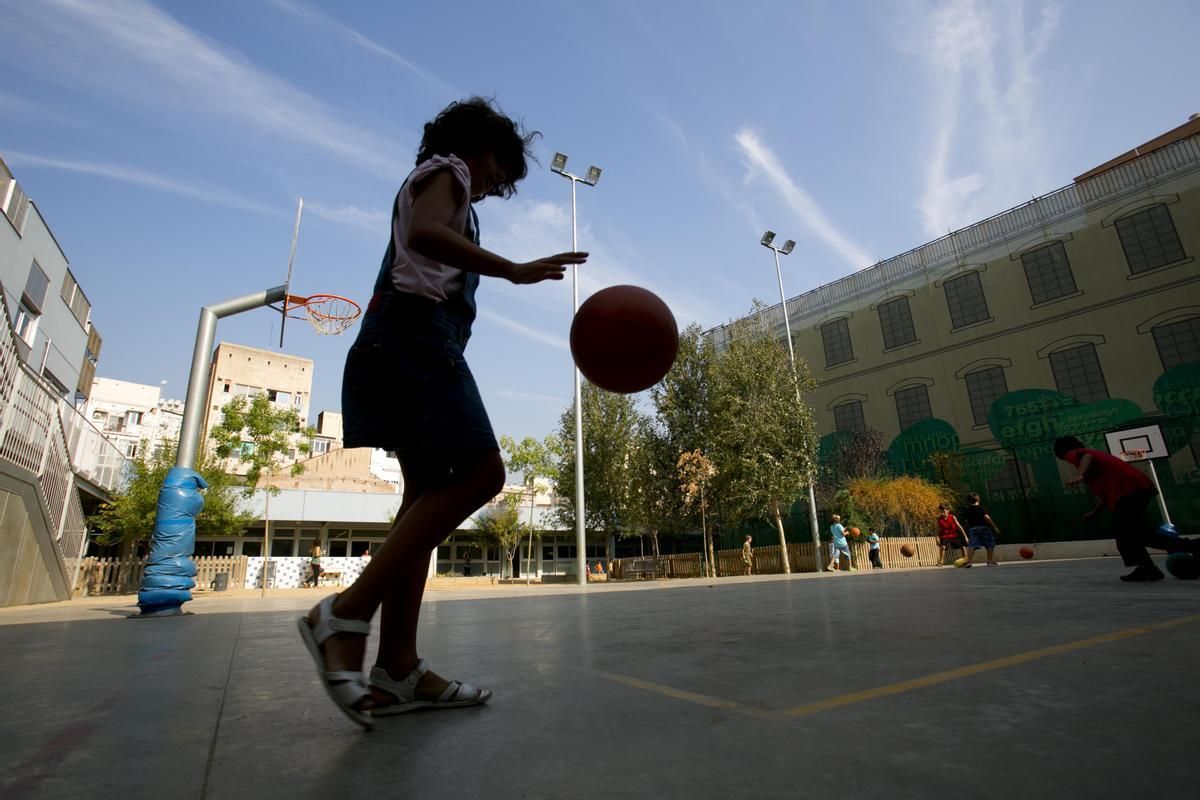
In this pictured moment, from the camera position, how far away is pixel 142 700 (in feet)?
6.36

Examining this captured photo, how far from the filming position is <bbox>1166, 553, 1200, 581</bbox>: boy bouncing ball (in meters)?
5.57

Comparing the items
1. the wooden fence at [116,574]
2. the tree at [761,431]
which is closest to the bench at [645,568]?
the tree at [761,431]

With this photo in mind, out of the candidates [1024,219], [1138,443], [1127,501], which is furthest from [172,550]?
[1024,219]

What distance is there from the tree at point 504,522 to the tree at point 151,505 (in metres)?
12.2

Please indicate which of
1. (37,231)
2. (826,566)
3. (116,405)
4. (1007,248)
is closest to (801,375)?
(826,566)

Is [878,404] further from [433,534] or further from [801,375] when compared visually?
[433,534]

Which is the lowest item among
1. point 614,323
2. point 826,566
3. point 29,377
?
point 826,566

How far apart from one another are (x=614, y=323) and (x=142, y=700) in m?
2.32

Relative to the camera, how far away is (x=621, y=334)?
9.86ft

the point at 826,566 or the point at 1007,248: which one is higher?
the point at 1007,248

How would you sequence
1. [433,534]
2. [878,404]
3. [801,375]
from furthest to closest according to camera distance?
[878,404] < [801,375] < [433,534]

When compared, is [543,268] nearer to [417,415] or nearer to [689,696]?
[417,415]

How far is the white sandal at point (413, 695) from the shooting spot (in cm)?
179

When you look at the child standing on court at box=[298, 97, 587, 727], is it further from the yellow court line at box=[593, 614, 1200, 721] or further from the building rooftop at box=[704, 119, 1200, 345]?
the building rooftop at box=[704, 119, 1200, 345]
